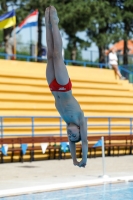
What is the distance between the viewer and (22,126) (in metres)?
19.9

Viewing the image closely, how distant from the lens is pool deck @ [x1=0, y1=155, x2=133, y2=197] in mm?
13357

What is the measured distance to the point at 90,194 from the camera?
41.8 feet

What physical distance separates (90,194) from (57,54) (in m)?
5.47

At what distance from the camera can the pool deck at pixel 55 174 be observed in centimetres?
1336

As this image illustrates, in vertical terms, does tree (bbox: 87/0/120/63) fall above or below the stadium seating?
above

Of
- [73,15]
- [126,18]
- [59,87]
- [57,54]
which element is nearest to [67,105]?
[59,87]

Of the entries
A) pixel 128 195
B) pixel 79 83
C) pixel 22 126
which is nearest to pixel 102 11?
pixel 79 83

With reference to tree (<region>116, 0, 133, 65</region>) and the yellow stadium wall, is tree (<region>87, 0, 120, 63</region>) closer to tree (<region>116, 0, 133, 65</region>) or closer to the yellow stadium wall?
tree (<region>116, 0, 133, 65</region>)

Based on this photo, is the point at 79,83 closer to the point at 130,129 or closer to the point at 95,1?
the point at 130,129

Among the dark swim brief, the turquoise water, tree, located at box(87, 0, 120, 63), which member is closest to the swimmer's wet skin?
the dark swim brief

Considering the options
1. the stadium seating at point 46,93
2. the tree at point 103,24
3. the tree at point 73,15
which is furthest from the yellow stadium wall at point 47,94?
the tree at point 103,24

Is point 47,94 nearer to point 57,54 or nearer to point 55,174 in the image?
point 55,174

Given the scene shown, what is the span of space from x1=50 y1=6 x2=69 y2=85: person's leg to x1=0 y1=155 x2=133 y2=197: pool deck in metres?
4.90

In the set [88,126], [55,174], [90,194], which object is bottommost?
[55,174]
